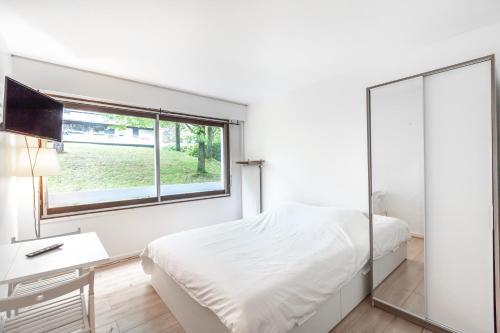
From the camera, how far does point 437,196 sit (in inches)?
71.4

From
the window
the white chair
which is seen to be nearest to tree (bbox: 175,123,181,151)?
the window

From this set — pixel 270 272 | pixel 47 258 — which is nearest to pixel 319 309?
pixel 270 272

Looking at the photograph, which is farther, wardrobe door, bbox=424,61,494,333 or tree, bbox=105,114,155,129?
tree, bbox=105,114,155,129

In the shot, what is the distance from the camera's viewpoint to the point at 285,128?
365 cm

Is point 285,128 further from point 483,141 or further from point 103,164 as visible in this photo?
point 103,164

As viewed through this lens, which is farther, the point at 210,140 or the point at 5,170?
the point at 210,140

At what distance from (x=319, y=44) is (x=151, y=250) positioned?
2612 millimetres

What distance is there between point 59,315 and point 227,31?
2363 mm

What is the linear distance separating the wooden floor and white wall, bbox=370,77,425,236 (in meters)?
0.80

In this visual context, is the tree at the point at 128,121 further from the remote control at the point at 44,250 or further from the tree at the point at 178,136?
the remote control at the point at 44,250

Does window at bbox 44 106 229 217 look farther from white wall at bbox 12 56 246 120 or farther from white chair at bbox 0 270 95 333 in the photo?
white chair at bbox 0 270 95 333

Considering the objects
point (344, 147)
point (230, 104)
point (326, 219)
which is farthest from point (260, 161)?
point (326, 219)

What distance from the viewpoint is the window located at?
293cm

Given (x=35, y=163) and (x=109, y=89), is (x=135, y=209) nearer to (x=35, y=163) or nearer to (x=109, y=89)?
(x=35, y=163)
